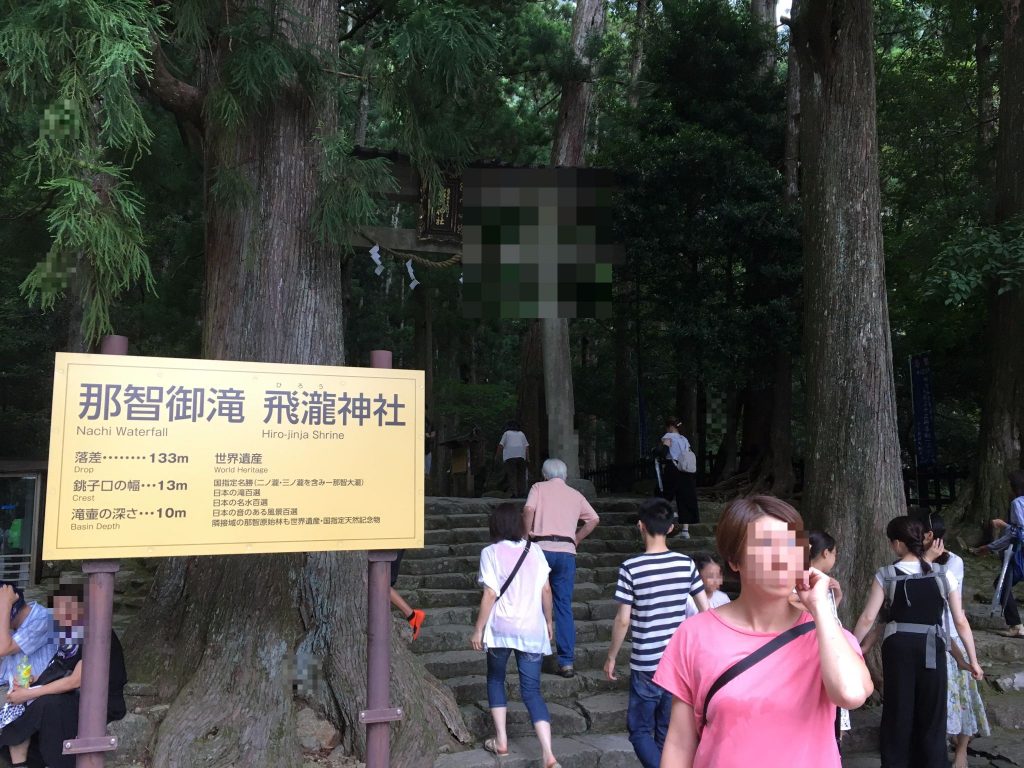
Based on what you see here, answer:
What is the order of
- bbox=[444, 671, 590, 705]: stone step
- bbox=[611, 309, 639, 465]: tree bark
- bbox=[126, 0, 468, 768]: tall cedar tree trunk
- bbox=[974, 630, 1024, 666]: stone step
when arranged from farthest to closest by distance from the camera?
bbox=[611, 309, 639, 465]: tree bark → bbox=[974, 630, 1024, 666]: stone step → bbox=[444, 671, 590, 705]: stone step → bbox=[126, 0, 468, 768]: tall cedar tree trunk

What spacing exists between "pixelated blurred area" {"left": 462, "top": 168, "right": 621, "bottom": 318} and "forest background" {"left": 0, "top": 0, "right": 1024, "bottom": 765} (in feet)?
3.50

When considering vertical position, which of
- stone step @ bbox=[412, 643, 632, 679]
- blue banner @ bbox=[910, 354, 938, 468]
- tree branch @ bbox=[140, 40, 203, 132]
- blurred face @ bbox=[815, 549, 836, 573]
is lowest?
stone step @ bbox=[412, 643, 632, 679]

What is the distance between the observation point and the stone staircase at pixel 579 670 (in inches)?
215

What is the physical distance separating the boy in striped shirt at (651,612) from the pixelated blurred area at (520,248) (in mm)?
6154

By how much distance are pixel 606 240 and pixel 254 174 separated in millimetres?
6729

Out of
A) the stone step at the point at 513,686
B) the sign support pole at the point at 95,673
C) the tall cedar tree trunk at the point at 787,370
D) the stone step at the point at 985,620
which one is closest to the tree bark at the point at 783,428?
the tall cedar tree trunk at the point at 787,370

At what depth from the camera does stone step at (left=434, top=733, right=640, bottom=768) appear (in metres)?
5.01

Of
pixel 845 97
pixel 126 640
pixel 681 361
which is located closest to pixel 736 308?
pixel 681 361

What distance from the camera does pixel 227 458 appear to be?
143 inches

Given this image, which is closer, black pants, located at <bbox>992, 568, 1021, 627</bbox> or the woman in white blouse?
the woman in white blouse

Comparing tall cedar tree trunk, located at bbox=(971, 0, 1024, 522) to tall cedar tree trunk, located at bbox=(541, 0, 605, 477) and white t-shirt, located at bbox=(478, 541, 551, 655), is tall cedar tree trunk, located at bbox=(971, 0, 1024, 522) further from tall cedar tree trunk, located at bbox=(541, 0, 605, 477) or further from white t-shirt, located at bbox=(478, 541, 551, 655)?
white t-shirt, located at bbox=(478, 541, 551, 655)

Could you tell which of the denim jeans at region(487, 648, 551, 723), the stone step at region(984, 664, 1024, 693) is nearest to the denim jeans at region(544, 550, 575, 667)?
the denim jeans at region(487, 648, 551, 723)

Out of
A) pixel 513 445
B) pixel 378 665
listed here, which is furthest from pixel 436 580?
pixel 513 445

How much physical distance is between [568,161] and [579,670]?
9970 millimetres
